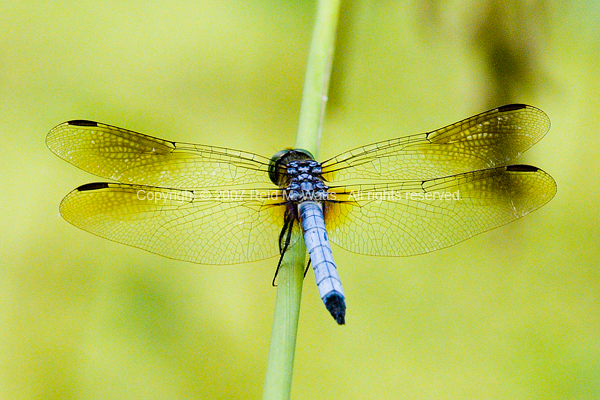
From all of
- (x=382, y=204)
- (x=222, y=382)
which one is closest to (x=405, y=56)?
(x=382, y=204)

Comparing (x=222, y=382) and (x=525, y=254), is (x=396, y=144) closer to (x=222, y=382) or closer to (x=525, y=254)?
(x=525, y=254)

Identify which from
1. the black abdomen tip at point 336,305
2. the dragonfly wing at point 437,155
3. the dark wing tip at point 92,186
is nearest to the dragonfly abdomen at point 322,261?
the black abdomen tip at point 336,305

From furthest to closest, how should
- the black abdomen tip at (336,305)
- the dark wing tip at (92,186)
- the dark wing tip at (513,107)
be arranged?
the dark wing tip at (513,107) → the dark wing tip at (92,186) → the black abdomen tip at (336,305)

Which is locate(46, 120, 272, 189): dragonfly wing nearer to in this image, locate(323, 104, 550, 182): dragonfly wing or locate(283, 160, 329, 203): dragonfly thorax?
locate(283, 160, 329, 203): dragonfly thorax

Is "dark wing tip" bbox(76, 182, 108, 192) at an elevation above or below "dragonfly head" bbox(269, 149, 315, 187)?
below

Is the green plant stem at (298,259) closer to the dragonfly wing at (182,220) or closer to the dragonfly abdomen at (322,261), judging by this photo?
the dragonfly abdomen at (322,261)

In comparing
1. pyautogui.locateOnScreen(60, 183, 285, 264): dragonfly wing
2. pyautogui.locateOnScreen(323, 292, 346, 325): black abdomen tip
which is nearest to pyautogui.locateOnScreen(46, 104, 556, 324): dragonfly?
pyautogui.locateOnScreen(60, 183, 285, 264): dragonfly wing
